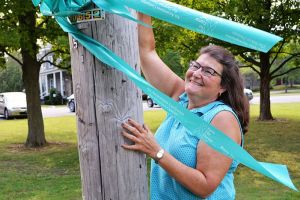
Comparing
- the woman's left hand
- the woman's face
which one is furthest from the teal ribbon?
the woman's face

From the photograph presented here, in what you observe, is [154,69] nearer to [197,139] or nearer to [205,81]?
[205,81]

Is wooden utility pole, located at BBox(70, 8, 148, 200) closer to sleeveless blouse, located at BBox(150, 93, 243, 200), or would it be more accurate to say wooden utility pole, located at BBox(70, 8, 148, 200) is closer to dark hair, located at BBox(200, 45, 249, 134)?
sleeveless blouse, located at BBox(150, 93, 243, 200)

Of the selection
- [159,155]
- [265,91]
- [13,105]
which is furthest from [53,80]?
[159,155]

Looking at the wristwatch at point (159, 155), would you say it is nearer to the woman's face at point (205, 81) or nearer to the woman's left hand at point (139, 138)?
the woman's left hand at point (139, 138)

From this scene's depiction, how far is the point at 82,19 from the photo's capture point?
172cm

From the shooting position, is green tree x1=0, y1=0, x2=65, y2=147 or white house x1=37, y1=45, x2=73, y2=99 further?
white house x1=37, y1=45, x2=73, y2=99

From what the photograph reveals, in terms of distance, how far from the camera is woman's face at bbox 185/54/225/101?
2.14 metres

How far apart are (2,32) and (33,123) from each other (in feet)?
11.0

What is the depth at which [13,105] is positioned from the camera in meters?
27.0

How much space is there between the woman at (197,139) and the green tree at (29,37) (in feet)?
28.8

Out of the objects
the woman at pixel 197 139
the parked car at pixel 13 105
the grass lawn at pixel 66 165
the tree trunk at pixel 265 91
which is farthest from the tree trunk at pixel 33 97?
the parked car at pixel 13 105

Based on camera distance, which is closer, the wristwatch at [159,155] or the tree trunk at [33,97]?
the wristwatch at [159,155]

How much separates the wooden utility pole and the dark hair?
1.78ft

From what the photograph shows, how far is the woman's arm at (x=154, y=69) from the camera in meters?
2.36
